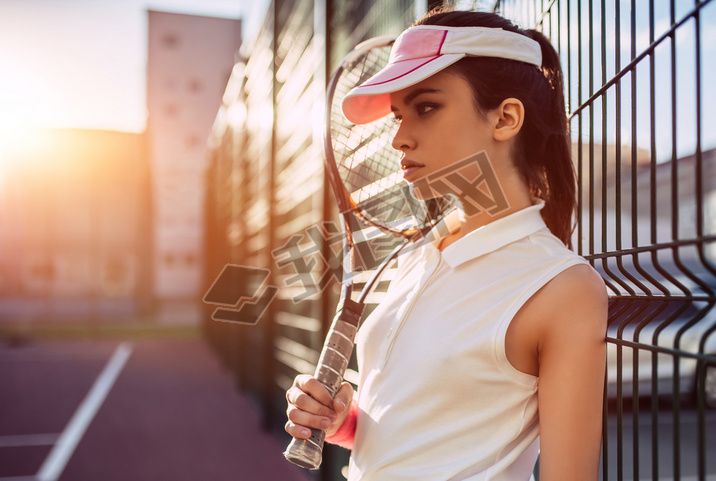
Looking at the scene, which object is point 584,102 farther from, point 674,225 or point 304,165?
point 304,165

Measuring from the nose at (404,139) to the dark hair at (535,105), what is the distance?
146 millimetres

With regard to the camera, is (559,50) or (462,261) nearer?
(462,261)

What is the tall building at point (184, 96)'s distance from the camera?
2109 cm

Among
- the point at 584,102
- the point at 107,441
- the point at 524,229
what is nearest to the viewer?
the point at 524,229

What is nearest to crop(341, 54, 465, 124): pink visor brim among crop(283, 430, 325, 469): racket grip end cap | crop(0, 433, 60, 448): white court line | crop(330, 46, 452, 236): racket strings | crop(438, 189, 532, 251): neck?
crop(438, 189, 532, 251): neck

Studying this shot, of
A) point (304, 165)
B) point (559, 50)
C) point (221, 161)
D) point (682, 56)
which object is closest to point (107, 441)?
point (304, 165)

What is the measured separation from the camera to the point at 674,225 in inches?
39.2

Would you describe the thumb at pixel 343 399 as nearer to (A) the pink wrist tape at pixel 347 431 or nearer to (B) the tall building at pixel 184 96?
(A) the pink wrist tape at pixel 347 431

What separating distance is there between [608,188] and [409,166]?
1607mm

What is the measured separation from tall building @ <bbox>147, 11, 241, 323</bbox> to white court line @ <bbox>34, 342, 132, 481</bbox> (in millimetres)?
10634

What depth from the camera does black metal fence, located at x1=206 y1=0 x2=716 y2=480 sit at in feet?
3.26

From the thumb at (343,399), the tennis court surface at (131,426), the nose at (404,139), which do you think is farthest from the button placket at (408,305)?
the tennis court surface at (131,426)

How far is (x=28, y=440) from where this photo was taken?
575cm

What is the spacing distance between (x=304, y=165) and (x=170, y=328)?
46.5 feet
